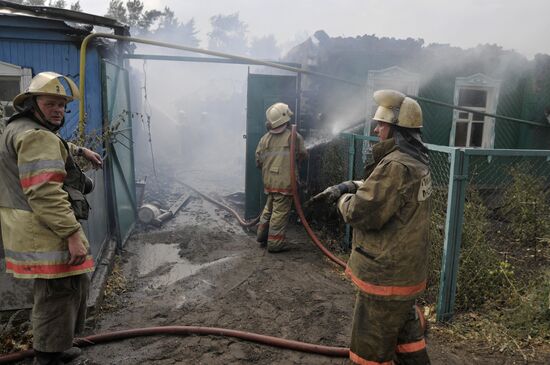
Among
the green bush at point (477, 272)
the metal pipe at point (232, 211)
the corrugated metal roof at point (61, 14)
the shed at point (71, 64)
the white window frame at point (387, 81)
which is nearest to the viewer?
the green bush at point (477, 272)

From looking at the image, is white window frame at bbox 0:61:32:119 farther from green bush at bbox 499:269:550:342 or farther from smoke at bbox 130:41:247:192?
green bush at bbox 499:269:550:342

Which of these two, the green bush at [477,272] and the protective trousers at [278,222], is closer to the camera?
the green bush at [477,272]

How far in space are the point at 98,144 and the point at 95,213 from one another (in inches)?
39.8

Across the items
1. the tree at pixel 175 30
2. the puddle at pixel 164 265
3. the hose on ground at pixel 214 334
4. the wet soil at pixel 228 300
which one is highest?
the tree at pixel 175 30

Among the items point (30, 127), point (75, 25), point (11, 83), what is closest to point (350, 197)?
point (30, 127)

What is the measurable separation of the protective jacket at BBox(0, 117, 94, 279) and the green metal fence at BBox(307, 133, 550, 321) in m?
3.06

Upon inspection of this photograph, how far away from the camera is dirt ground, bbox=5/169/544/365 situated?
3.30m

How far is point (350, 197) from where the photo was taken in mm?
2750

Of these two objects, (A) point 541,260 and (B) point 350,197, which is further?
(A) point 541,260

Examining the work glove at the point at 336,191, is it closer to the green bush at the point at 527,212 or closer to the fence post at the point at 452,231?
the fence post at the point at 452,231

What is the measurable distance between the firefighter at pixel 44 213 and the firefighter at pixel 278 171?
→ 341 cm

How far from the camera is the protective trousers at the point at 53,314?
2.71m

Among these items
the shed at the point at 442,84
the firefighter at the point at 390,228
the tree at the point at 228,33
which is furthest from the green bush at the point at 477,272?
the tree at the point at 228,33

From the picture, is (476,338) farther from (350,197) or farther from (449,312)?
(350,197)
